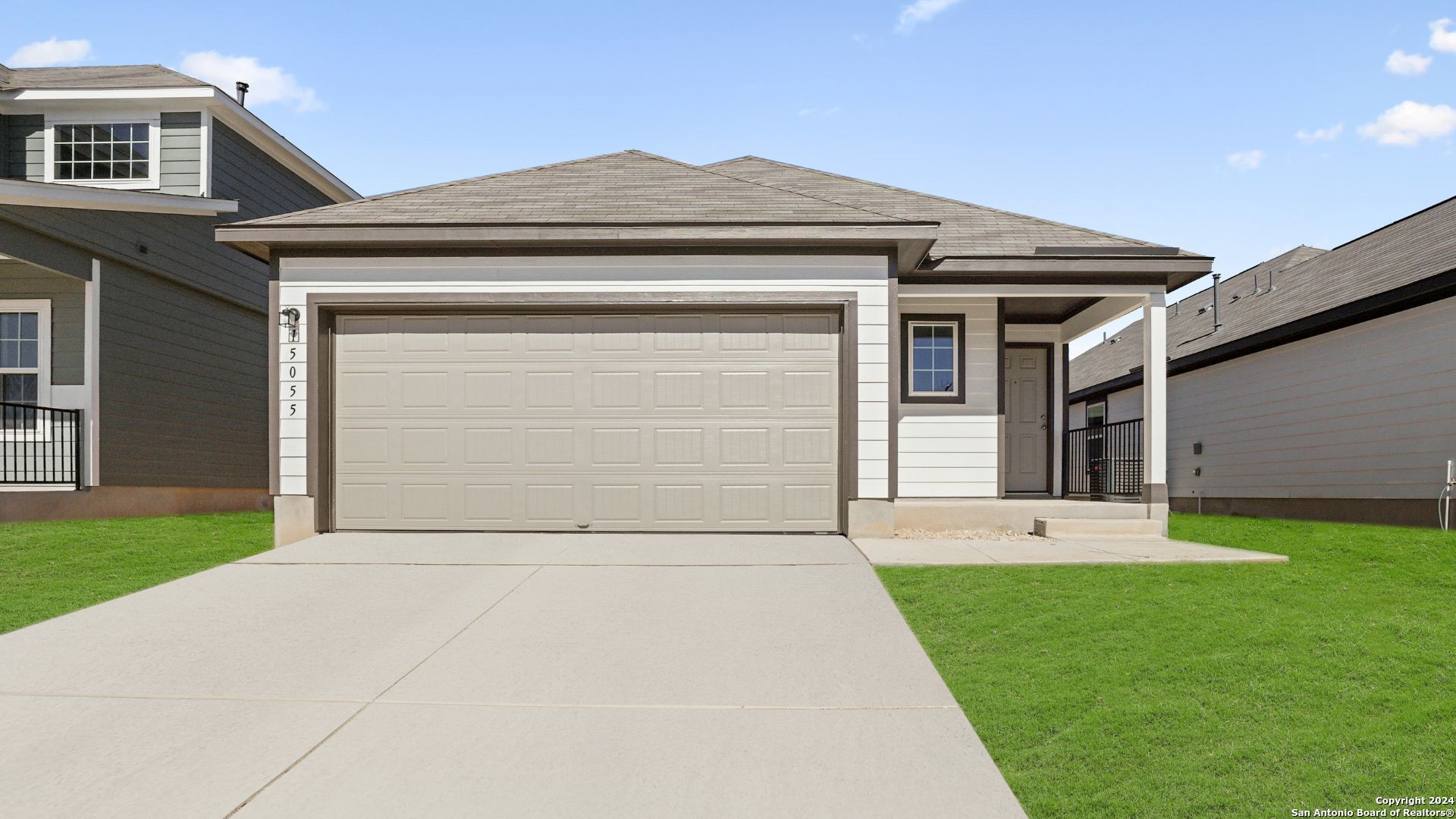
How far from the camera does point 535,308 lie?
8.48 metres

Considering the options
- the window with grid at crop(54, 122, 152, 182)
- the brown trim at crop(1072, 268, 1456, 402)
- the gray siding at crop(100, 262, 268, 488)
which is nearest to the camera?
the brown trim at crop(1072, 268, 1456, 402)

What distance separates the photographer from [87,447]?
38.0 feet

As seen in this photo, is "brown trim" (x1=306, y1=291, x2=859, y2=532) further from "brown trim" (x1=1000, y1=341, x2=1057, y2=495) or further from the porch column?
"brown trim" (x1=1000, y1=341, x2=1057, y2=495)

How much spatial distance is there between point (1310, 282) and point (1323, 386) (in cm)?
257

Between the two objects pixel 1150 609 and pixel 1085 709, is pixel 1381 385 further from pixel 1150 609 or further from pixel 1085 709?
pixel 1085 709

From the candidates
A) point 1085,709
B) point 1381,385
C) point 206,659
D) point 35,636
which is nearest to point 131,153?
point 35,636

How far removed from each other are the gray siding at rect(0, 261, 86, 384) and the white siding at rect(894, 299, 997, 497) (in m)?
11.5

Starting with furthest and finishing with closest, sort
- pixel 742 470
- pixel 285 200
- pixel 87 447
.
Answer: pixel 285 200 → pixel 87 447 → pixel 742 470

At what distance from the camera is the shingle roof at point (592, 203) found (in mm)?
8305

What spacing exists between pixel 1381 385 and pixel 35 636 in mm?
15279

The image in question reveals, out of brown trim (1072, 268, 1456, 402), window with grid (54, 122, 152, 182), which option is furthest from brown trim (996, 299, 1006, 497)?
window with grid (54, 122, 152, 182)

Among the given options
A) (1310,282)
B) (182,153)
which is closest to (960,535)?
(1310,282)

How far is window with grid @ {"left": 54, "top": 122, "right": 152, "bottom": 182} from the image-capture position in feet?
45.1

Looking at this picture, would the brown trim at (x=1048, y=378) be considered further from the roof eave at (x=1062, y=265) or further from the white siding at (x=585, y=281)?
the white siding at (x=585, y=281)
